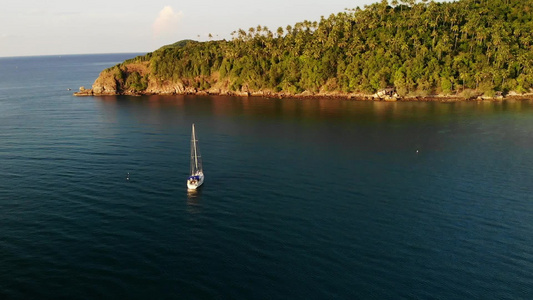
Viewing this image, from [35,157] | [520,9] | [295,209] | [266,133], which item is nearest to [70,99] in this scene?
[35,157]

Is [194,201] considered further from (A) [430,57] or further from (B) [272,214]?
(A) [430,57]

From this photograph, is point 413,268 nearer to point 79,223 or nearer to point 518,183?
point 518,183

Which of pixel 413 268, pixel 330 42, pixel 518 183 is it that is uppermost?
pixel 330 42

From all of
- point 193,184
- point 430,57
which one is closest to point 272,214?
point 193,184

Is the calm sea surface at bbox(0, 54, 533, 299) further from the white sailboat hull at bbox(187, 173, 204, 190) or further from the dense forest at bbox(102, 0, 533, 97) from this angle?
the dense forest at bbox(102, 0, 533, 97)

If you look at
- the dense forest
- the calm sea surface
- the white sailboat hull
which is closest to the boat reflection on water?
the calm sea surface

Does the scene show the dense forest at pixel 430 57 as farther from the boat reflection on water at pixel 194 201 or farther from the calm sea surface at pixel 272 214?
the boat reflection on water at pixel 194 201

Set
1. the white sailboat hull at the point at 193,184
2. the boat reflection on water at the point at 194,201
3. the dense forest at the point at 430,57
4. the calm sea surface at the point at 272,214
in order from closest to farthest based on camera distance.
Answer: the calm sea surface at the point at 272,214 → the boat reflection on water at the point at 194,201 → the white sailboat hull at the point at 193,184 → the dense forest at the point at 430,57

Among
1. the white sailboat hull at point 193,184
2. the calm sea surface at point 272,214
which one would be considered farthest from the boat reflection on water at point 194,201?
the white sailboat hull at point 193,184
